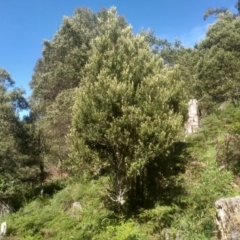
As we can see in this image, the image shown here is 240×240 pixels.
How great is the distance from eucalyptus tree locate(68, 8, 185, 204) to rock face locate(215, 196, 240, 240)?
15.7ft

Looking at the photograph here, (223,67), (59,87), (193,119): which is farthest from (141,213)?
(59,87)

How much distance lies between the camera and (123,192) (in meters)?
12.1

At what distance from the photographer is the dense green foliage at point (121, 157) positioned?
10859 millimetres

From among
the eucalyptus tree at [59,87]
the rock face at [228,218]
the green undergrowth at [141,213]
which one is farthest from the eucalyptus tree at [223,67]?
the rock face at [228,218]

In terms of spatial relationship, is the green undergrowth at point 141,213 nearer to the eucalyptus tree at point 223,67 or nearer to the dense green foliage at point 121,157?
the dense green foliage at point 121,157

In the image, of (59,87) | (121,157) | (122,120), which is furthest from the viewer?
(59,87)

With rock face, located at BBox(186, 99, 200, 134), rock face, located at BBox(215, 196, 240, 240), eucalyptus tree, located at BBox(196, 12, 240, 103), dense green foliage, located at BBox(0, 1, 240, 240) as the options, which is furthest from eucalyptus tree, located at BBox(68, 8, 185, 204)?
eucalyptus tree, located at BBox(196, 12, 240, 103)

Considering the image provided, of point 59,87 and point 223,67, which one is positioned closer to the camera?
point 223,67

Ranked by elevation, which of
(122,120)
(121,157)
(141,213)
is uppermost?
(122,120)

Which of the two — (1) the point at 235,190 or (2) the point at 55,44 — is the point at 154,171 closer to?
(1) the point at 235,190

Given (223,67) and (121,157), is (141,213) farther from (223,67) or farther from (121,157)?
(223,67)

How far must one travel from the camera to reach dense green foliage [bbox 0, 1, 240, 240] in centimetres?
1086

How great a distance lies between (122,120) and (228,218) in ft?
19.1

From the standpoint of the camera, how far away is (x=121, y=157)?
1183cm
